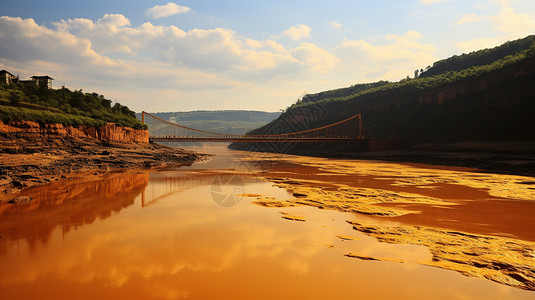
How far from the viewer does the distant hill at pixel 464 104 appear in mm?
59125

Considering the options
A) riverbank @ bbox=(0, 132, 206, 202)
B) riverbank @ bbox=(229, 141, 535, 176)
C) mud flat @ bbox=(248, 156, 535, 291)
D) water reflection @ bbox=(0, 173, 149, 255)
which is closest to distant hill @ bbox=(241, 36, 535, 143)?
riverbank @ bbox=(229, 141, 535, 176)

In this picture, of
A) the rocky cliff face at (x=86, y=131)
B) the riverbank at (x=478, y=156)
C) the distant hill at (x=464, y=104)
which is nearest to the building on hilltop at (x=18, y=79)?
the rocky cliff face at (x=86, y=131)

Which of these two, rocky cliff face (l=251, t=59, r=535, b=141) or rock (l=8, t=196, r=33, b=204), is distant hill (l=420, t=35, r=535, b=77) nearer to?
rocky cliff face (l=251, t=59, r=535, b=141)

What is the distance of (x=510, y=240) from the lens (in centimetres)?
870

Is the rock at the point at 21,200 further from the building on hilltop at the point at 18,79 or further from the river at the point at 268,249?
the building on hilltop at the point at 18,79

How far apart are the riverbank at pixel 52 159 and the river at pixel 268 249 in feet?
20.9

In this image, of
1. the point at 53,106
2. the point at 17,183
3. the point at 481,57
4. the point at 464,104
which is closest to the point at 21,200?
the point at 17,183

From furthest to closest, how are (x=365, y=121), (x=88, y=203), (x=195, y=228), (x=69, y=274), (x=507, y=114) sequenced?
(x=365, y=121), (x=507, y=114), (x=88, y=203), (x=195, y=228), (x=69, y=274)

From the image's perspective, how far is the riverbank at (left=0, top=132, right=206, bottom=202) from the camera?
65.4 ft

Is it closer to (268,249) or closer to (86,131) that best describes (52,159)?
(86,131)

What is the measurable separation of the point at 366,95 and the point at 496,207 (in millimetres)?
114179

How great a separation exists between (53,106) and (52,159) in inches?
752

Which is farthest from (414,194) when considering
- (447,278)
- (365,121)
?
(365,121)

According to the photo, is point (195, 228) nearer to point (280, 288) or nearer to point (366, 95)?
point (280, 288)
